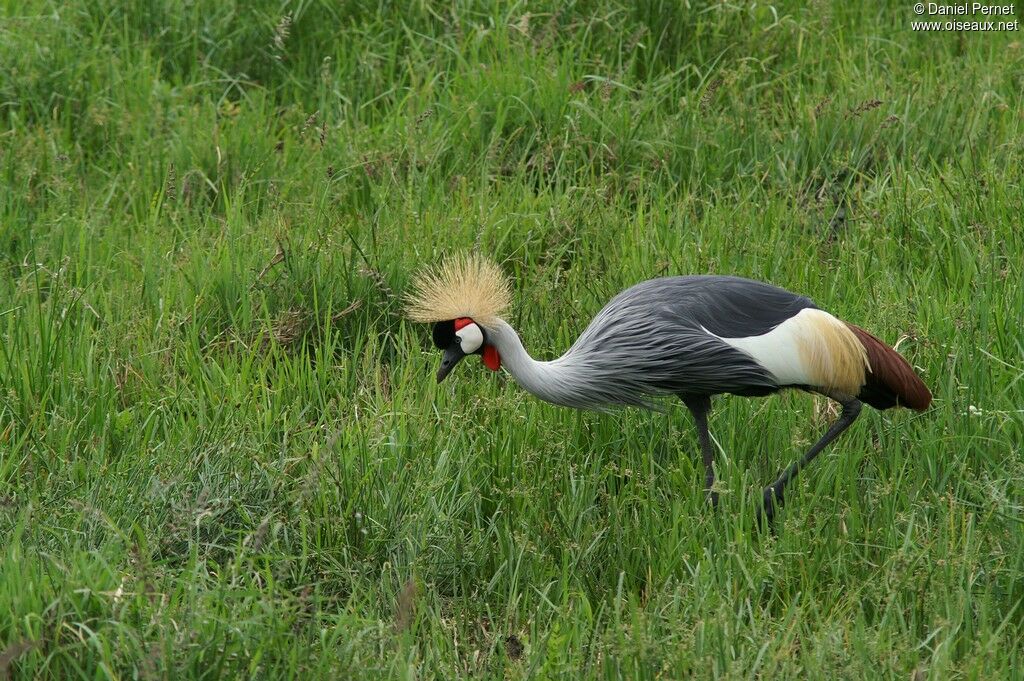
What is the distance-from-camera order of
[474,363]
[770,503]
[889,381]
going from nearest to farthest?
[770,503] < [889,381] < [474,363]

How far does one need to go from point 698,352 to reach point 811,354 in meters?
0.28

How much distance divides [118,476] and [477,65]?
254cm

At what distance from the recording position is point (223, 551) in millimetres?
3012

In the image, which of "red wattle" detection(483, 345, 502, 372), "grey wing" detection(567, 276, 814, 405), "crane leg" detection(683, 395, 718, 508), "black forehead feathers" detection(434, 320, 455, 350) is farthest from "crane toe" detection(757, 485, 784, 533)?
"black forehead feathers" detection(434, 320, 455, 350)

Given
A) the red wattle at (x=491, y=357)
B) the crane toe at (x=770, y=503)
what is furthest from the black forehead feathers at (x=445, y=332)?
the crane toe at (x=770, y=503)

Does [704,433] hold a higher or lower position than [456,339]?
lower

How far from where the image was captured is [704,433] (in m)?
3.45

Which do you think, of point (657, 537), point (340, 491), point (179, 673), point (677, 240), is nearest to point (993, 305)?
point (677, 240)

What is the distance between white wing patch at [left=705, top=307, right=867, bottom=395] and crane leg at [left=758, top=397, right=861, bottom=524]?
66 mm

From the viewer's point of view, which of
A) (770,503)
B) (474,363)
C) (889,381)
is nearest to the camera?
(770,503)

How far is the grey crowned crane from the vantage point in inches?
131

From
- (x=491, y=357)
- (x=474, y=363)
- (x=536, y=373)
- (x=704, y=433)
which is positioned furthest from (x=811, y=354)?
(x=474, y=363)

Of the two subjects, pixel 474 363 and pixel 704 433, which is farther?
pixel 474 363

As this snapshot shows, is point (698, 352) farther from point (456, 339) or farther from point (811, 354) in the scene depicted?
point (456, 339)
